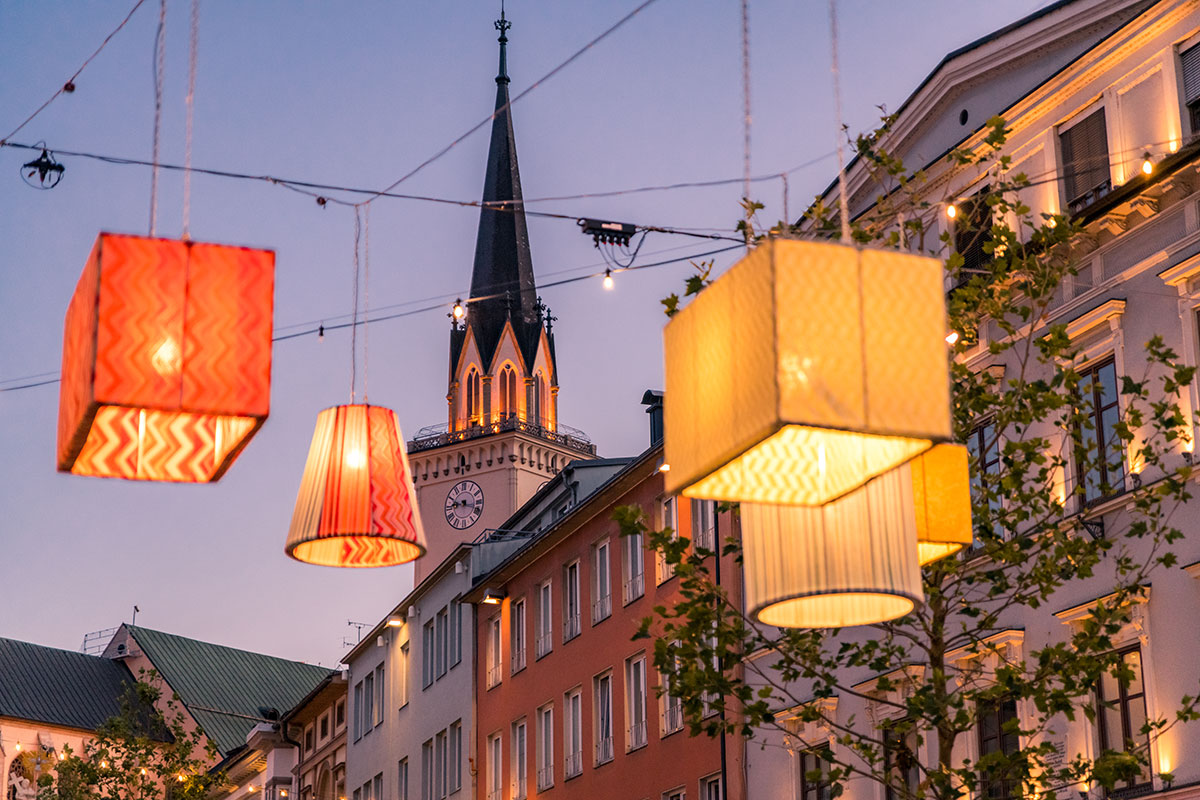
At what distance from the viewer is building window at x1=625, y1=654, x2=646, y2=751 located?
36312mm

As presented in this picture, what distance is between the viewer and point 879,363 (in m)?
7.38

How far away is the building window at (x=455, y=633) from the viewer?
158ft

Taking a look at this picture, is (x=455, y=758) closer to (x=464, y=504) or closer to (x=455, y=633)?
(x=455, y=633)

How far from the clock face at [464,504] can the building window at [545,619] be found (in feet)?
155

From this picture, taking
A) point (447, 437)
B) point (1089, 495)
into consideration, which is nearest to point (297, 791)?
point (447, 437)

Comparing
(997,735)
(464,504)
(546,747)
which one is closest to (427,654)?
(546,747)

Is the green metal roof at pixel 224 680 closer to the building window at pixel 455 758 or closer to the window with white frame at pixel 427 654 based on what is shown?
the window with white frame at pixel 427 654

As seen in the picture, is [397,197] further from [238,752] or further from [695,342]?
[238,752]

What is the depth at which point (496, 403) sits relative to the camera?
97875 mm

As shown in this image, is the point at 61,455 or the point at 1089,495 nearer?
the point at 61,455

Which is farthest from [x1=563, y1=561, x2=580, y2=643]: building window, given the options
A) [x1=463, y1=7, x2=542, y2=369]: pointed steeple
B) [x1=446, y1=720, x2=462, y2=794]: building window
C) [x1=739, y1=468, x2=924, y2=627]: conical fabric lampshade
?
[x1=463, y1=7, x2=542, y2=369]: pointed steeple

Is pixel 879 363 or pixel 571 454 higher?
pixel 571 454

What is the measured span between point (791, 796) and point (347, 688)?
3216 centimetres

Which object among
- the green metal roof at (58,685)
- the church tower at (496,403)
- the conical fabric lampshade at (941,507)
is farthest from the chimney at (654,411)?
the green metal roof at (58,685)
